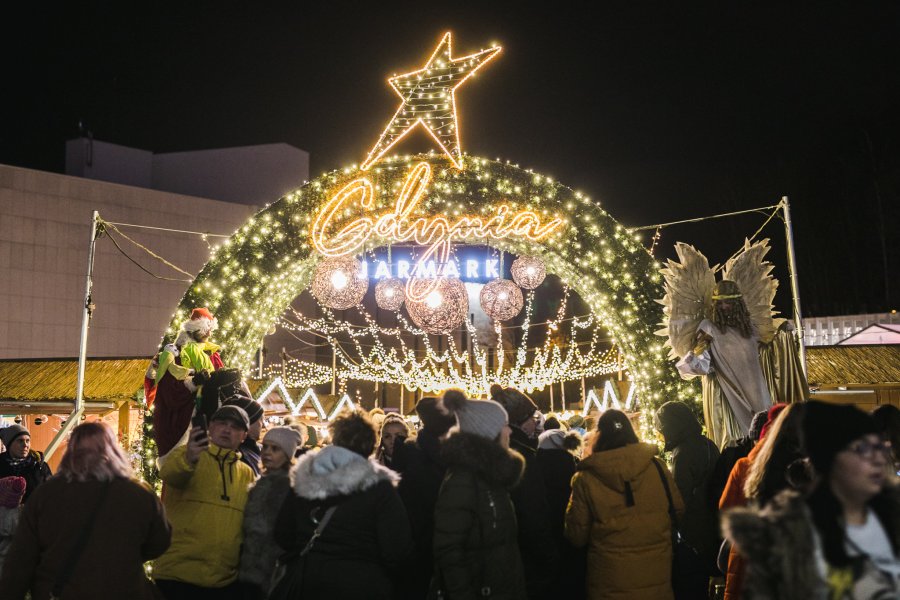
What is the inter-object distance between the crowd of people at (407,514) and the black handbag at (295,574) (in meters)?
0.01

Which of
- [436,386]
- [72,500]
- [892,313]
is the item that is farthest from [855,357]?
[72,500]

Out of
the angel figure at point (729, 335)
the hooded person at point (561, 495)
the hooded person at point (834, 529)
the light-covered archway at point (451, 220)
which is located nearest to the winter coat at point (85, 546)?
the hooded person at point (561, 495)

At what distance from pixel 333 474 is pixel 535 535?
122 centimetres

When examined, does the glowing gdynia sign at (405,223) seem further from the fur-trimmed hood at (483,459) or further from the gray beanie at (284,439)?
the fur-trimmed hood at (483,459)

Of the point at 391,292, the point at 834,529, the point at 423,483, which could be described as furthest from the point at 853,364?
the point at 834,529

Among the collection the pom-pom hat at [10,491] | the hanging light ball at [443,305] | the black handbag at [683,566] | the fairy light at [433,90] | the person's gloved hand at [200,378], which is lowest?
the black handbag at [683,566]

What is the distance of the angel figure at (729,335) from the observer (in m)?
8.04

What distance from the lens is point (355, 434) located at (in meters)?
4.60

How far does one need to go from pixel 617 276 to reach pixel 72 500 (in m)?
7.74

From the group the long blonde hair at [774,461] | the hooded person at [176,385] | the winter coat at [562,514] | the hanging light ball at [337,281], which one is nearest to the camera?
the long blonde hair at [774,461]

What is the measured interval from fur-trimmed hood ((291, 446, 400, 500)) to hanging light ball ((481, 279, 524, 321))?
29.1ft

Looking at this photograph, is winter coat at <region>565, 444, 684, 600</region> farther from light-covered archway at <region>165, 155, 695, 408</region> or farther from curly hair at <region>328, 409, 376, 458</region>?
light-covered archway at <region>165, 155, 695, 408</region>

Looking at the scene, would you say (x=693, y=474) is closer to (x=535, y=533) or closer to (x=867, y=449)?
(x=535, y=533)

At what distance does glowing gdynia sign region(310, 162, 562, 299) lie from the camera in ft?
35.5
